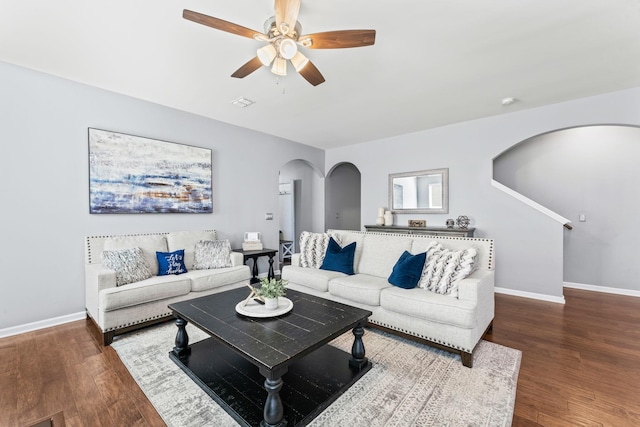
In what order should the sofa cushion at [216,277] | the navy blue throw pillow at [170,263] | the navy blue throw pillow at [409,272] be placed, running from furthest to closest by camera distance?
the navy blue throw pillow at [170,263] → the sofa cushion at [216,277] → the navy blue throw pillow at [409,272]

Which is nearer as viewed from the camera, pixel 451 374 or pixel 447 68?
pixel 451 374

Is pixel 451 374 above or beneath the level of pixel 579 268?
beneath

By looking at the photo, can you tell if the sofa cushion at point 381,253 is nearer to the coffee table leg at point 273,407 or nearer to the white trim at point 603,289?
the coffee table leg at point 273,407

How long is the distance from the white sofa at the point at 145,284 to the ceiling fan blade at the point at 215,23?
244cm

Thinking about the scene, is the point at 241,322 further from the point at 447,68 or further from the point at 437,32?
the point at 447,68

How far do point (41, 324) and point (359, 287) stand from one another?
135 inches

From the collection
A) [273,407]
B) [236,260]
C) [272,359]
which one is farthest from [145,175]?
[273,407]

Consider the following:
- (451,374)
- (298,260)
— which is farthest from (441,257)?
(298,260)

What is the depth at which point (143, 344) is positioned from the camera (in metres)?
2.51

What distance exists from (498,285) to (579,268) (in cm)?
148

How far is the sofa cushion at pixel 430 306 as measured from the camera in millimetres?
2172

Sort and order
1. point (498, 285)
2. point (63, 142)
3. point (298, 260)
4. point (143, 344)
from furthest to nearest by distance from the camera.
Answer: point (498, 285), point (298, 260), point (63, 142), point (143, 344)

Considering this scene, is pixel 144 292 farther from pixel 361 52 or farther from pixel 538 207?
pixel 538 207

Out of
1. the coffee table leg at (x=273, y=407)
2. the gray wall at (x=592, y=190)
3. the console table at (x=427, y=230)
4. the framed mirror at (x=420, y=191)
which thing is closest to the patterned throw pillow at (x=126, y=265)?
the coffee table leg at (x=273, y=407)
